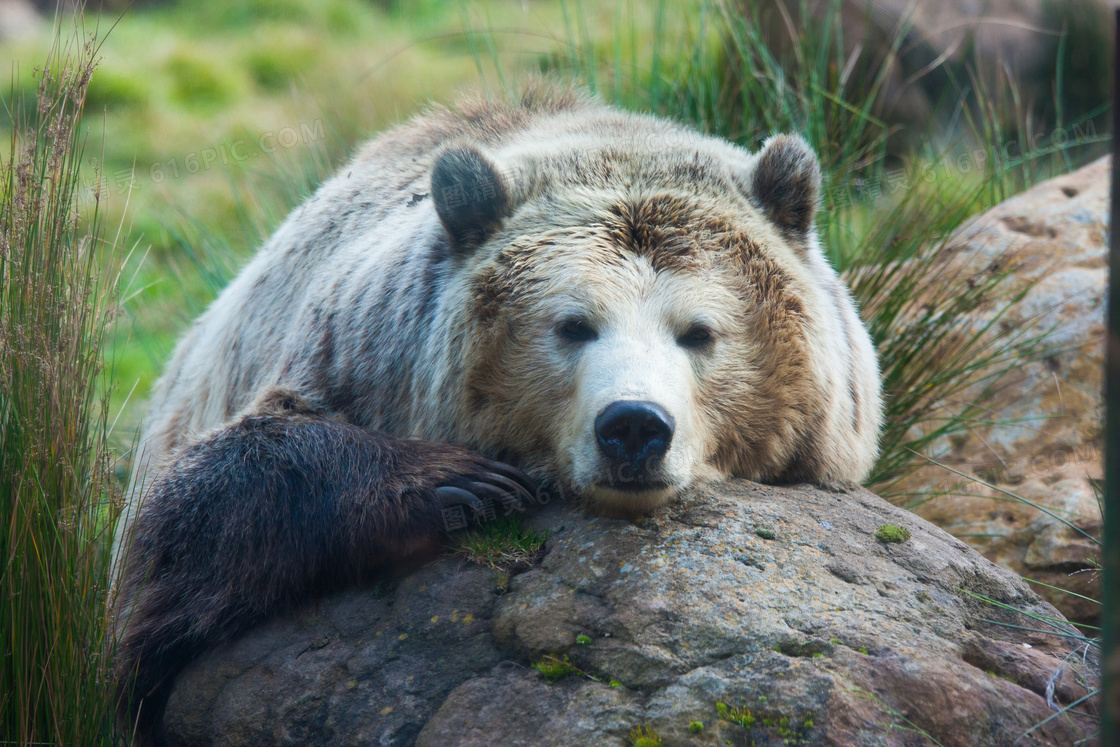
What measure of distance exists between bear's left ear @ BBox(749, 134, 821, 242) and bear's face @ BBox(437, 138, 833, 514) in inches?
3.7

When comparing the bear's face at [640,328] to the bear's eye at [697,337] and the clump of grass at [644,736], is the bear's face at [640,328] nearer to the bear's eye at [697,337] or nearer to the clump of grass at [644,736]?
the bear's eye at [697,337]

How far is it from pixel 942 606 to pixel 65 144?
3304 mm

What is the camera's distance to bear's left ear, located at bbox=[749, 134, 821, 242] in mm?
3898

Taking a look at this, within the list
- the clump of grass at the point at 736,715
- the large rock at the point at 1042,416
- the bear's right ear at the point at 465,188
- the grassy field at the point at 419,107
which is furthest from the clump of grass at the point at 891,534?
the bear's right ear at the point at 465,188

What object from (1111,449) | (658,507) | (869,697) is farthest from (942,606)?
(1111,449)

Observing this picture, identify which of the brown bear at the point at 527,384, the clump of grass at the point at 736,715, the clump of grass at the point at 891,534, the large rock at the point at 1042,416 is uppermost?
the brown bear at the point at 527,384

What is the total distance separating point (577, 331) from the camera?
3.57 meters

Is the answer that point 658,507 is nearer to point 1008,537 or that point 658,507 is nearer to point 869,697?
point 869,697

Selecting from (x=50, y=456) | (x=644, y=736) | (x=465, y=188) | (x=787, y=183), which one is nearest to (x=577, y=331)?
(x=465, y=188)

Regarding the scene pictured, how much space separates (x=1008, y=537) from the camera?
16.4ft

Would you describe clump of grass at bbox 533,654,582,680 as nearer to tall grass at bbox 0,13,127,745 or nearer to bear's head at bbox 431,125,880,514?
bear's head at bbox 431,125,880,514

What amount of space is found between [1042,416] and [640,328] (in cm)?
312

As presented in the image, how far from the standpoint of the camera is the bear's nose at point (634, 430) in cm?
305

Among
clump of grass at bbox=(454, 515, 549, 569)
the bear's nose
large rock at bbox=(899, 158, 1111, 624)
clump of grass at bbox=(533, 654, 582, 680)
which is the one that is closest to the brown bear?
the bear's nose
